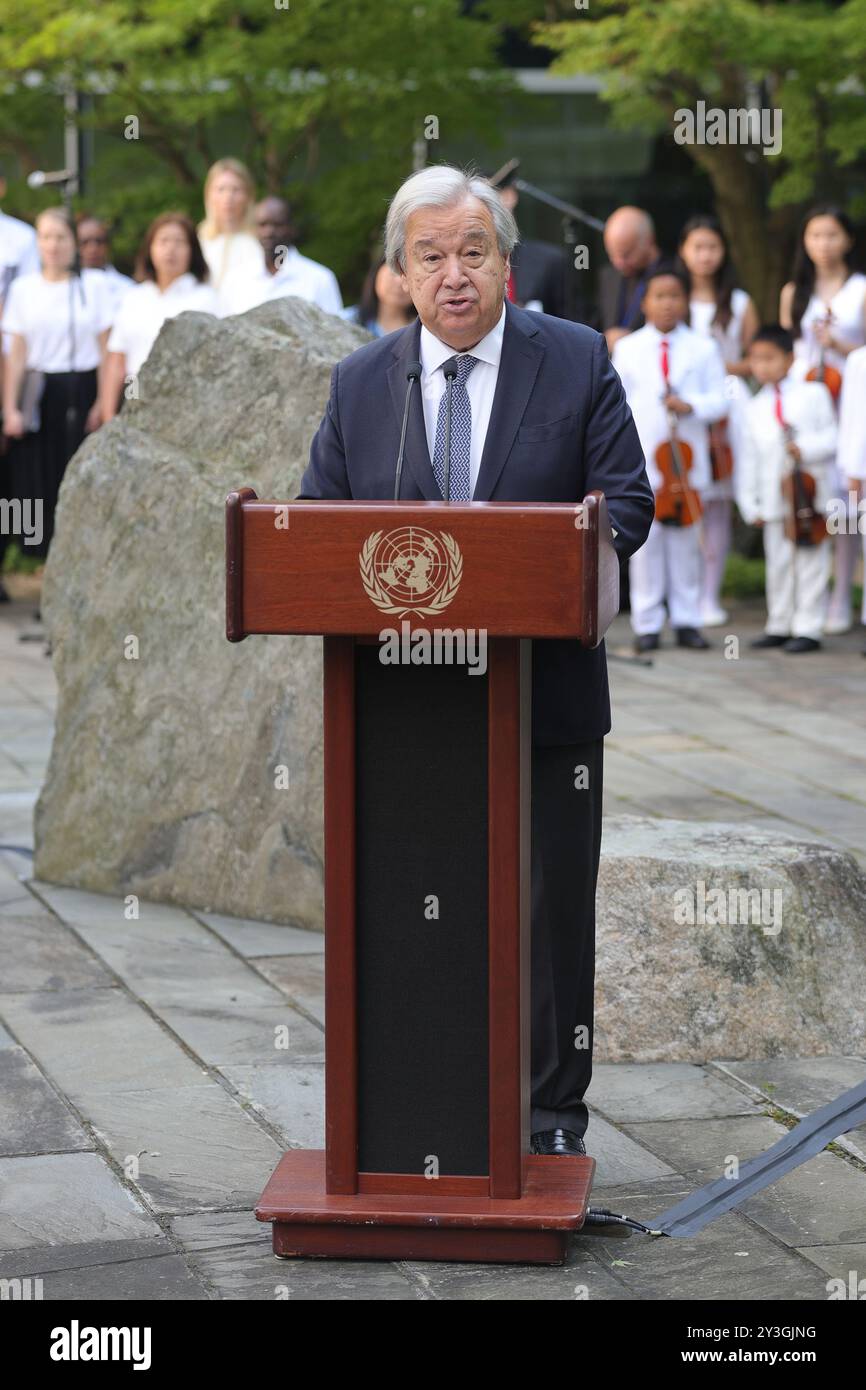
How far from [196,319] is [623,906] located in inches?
105

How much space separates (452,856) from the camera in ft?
12.7

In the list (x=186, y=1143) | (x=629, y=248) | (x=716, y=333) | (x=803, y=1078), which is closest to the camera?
(x=186, y=1143)

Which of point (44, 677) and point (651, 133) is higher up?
point (651, 133)

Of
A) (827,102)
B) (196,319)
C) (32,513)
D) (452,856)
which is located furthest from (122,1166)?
(827,102)

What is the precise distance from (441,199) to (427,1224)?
1.89 m

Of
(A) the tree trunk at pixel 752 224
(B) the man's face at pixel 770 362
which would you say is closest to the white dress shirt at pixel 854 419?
(B) the man's face at pixel 770 362

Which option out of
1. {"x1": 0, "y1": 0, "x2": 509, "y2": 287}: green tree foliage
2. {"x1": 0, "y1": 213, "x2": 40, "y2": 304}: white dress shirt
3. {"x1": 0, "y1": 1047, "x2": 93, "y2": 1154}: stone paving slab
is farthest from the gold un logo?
{"x1": 0, "y1": 0, "x2": 509, "y2": 287}: green tree foliage

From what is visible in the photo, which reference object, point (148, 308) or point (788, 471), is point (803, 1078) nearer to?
point (788, 471)

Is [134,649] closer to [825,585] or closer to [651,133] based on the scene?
[825,585]

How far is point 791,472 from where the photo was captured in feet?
37.4

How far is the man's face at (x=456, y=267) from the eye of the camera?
13.1ft

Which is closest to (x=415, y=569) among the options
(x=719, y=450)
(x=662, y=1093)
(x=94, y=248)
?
(x=662, y=1093)

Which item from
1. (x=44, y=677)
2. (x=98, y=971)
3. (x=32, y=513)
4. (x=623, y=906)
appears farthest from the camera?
(x=32, y=513)

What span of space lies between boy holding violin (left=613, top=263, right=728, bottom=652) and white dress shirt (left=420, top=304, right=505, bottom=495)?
280 inches
